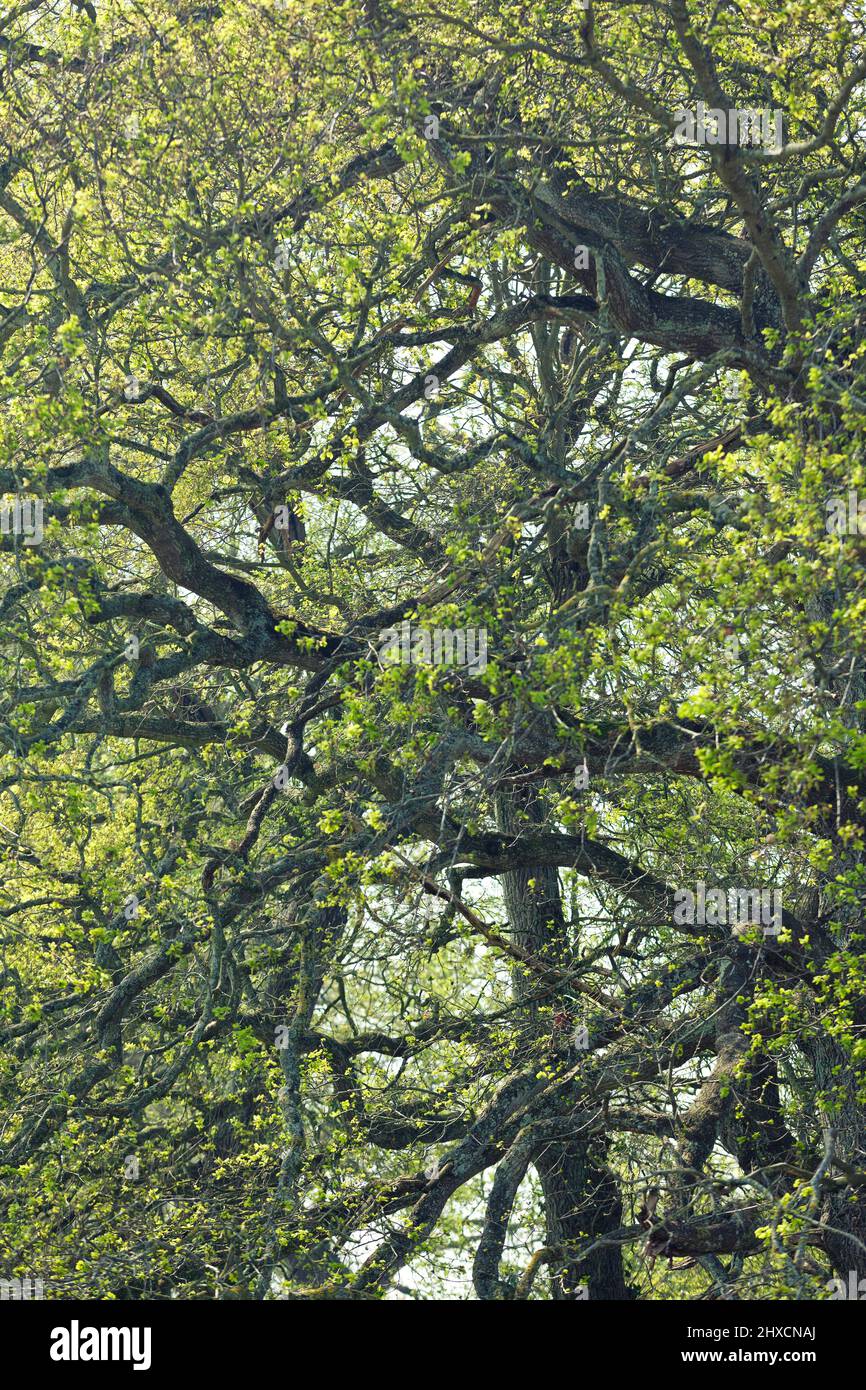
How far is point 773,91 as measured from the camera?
9.27 meters

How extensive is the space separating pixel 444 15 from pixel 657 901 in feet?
19.7

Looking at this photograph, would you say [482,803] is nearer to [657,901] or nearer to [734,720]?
[734,720]

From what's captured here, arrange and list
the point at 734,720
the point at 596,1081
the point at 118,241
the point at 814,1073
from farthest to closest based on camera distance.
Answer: the point at 814,1073, the point at 596,1081, the point at 118,241, the point at 734,720

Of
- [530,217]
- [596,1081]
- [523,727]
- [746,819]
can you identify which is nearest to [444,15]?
[530,217]

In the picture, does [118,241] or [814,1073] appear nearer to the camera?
[118,241]

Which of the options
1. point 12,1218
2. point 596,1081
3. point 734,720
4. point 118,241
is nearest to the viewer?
point 734,720

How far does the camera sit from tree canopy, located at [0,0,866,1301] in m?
8.12

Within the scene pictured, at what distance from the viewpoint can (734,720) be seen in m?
7.25

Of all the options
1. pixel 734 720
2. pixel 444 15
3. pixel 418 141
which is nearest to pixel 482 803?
pixel 734 720

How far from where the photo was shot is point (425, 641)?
8.05 metres

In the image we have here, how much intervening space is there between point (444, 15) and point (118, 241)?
2.30 metres

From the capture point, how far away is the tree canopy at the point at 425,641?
26.6ft

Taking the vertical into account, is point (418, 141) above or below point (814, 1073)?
above

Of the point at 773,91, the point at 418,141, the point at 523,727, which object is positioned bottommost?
the point at 523,727
